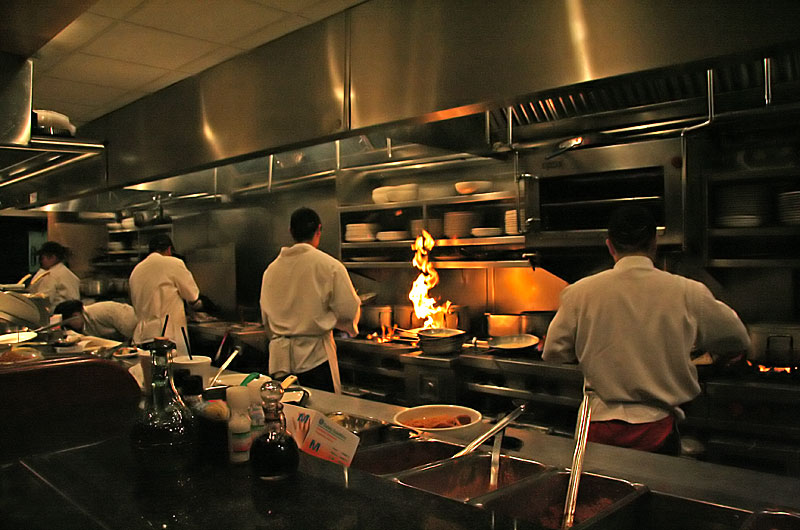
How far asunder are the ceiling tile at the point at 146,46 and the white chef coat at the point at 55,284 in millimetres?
4556

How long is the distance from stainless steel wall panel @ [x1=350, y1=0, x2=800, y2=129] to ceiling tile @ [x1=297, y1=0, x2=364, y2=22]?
92 cm

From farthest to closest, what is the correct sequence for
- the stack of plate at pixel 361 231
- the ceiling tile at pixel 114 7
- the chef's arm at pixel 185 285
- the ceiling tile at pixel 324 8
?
the chef's arm at pixel 185 285
the stack of plate at pixel 361 231
the ceiling tile at pixel 324 8
the ceiling tile at pixel 114 7

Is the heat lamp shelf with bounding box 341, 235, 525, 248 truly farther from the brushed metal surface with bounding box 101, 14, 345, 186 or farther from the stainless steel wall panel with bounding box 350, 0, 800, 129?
the stainless steel wall panel with bounding box 350, 0, 800, 129

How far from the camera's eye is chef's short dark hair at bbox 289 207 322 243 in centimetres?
398

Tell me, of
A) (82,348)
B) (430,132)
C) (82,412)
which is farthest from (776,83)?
(82,348)

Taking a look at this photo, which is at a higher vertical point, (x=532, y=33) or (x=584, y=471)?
(x=532, y=33)

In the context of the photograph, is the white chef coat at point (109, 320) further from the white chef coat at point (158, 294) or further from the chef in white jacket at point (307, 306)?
the chef in white jacket at point (307, 306)

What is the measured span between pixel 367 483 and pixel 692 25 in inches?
51.5

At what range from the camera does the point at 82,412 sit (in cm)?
173

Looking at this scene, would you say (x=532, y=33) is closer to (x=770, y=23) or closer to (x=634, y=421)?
(x=770, y=23)

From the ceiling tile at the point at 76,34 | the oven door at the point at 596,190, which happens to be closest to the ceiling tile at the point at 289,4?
the ceiling tile at the point at 76,34

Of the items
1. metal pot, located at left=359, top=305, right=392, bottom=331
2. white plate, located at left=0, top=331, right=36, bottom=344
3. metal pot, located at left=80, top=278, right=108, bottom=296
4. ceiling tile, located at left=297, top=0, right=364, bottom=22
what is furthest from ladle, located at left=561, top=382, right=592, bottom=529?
metal pot, located at left=80, top=278, right=108, bottom=296

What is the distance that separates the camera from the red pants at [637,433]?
2449 mm

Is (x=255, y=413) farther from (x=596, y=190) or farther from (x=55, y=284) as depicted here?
(x=55, y=284)
